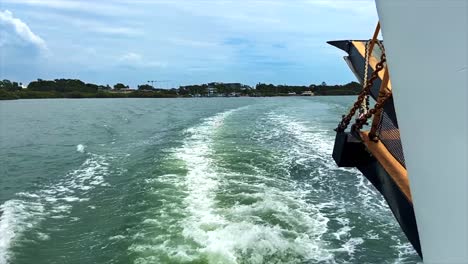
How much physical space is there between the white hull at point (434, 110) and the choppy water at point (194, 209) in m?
4.28

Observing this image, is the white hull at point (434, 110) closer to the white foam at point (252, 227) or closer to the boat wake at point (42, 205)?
the white foam at point (252, 227)

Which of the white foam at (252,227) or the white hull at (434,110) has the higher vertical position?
the white hull at (434,110)

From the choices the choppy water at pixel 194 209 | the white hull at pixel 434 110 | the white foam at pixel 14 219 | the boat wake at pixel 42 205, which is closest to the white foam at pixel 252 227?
the choppy water at pixel 194 209

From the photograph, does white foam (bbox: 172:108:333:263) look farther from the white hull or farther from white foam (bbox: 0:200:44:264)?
the white hull

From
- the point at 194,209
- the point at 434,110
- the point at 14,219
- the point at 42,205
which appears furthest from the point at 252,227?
the point at 434,110

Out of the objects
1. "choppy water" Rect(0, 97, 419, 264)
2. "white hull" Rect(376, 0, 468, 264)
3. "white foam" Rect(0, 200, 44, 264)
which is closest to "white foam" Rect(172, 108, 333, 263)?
"choppy water" Rect(0, 97, 419, 264)

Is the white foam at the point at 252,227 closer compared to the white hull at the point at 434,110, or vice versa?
the white hull at the point at 434,110

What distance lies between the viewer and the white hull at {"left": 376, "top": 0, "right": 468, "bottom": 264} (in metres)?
1.60

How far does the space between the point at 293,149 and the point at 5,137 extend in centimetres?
1514

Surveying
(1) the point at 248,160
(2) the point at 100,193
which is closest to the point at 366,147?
(2) the point at 100,193

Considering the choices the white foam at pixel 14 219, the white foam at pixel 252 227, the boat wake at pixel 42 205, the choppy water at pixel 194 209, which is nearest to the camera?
the white foam at pixel 252 227

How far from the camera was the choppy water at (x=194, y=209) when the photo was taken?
634 cm

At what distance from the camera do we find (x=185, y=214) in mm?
7785

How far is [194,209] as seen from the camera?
26.4 ft
